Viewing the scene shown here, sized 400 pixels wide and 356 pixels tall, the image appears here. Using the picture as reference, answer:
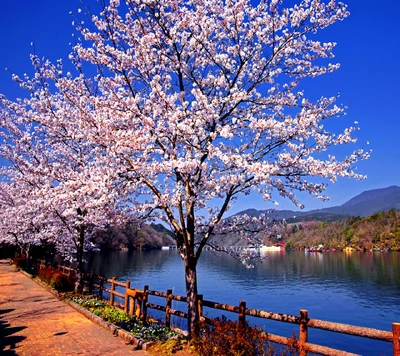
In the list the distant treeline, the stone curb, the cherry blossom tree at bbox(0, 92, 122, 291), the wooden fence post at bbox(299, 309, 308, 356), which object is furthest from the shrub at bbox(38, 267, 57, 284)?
the distant treeline

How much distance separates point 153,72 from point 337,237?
163820mm

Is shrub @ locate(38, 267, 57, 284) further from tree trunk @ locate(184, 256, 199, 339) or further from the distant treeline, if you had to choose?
the distant treeline

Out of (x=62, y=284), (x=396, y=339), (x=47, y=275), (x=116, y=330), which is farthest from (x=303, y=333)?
(x=47, y=275)

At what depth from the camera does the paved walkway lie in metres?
8.66

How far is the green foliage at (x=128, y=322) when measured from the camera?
394 inches

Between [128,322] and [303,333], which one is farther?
[128,322]

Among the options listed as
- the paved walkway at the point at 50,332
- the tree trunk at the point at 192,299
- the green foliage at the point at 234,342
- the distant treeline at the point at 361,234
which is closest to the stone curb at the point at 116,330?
the paved walkway at the point at 50,332

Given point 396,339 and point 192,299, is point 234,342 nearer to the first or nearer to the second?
point 192,299

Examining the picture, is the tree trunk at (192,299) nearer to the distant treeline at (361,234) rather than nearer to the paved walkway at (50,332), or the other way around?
the paved walkway at (50,332)

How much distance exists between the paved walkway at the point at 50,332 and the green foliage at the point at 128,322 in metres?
0.50

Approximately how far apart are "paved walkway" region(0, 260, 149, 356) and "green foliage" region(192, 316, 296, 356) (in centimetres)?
210

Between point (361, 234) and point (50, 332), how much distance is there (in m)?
152

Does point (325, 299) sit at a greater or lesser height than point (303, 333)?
lesser

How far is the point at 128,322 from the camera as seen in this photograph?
11.3 m
